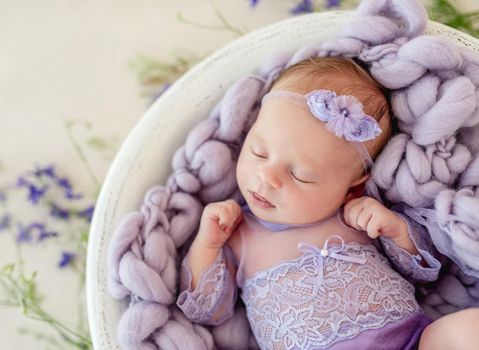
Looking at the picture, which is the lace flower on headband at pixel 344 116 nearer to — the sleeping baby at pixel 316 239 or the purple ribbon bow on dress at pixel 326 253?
the sleeping baby at pixel 316 239

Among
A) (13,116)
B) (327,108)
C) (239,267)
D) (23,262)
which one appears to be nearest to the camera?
(327,108)

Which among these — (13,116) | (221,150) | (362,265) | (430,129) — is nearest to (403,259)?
(362,265)

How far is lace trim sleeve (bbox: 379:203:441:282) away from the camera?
1031mm

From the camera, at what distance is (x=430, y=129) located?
0.98 m

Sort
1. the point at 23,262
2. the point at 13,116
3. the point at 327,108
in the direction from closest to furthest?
the point at 327,108, the point at 23,262, the point at 13,116

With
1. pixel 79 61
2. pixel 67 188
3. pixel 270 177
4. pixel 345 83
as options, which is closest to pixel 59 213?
pixel 67 188

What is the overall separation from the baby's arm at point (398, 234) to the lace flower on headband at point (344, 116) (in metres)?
0.13

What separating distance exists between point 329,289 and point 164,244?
0.97 ft

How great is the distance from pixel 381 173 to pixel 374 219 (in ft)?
0.29

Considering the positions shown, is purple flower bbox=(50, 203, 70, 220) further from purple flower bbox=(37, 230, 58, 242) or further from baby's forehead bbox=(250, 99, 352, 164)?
baby's forehead bbox=(250, 99, 352, 164)

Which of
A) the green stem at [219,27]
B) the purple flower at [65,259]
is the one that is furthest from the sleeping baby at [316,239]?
the green stem at [219,27]

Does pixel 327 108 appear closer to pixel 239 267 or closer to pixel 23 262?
pixel 239 267

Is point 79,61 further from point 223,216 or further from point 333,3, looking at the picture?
point 223,216

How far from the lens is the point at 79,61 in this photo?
163 cm
